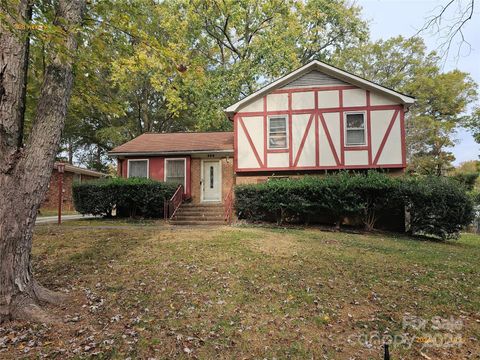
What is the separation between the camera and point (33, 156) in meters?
4.15

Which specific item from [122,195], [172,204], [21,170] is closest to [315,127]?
[172,204]

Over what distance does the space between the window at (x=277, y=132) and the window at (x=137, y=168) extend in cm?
677

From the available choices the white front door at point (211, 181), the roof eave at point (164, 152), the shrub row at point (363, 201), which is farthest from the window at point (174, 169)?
the shrub row at point (363, 201)

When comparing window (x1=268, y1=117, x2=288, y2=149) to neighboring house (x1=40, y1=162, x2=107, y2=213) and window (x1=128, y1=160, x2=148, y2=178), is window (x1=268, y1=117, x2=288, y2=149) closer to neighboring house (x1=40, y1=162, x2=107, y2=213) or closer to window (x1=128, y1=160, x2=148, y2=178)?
window (x1=128, y1=160, x2=148, y2=178)

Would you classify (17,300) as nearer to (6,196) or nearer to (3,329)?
(3,329)

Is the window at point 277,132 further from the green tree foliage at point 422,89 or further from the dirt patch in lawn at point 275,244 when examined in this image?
the green tree foliage at point 422,89

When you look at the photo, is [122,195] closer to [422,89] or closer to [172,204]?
[172,204]

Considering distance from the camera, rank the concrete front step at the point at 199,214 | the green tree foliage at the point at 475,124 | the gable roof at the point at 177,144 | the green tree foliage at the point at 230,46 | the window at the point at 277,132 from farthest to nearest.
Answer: the green tree foliage at the point at 475,124
the green tree foliage at the point at 230,46
the gable roof at the point at 177,144
the window at the point at 277,132
the concrete front step at the point at 199,214

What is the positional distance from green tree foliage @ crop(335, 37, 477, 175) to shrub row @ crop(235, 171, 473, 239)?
1860 centimetres

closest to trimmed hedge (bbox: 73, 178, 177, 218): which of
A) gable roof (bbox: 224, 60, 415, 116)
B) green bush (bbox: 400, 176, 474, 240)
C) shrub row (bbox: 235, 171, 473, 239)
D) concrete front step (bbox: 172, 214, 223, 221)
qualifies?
concrete front step (bbox: 172, 214, 223, 221)

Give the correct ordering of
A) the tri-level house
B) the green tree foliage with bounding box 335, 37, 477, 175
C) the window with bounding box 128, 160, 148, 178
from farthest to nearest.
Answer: the green tree foliage with bounding box 335, 37, 477, 175
the window with bounding box 128, 160, 148, 178
the tri-level house

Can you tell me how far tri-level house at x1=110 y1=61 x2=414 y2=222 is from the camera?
13.2m

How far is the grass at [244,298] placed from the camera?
11.7 ft

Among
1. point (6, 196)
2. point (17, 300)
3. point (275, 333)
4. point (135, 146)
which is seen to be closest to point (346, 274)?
point (275, 333)
